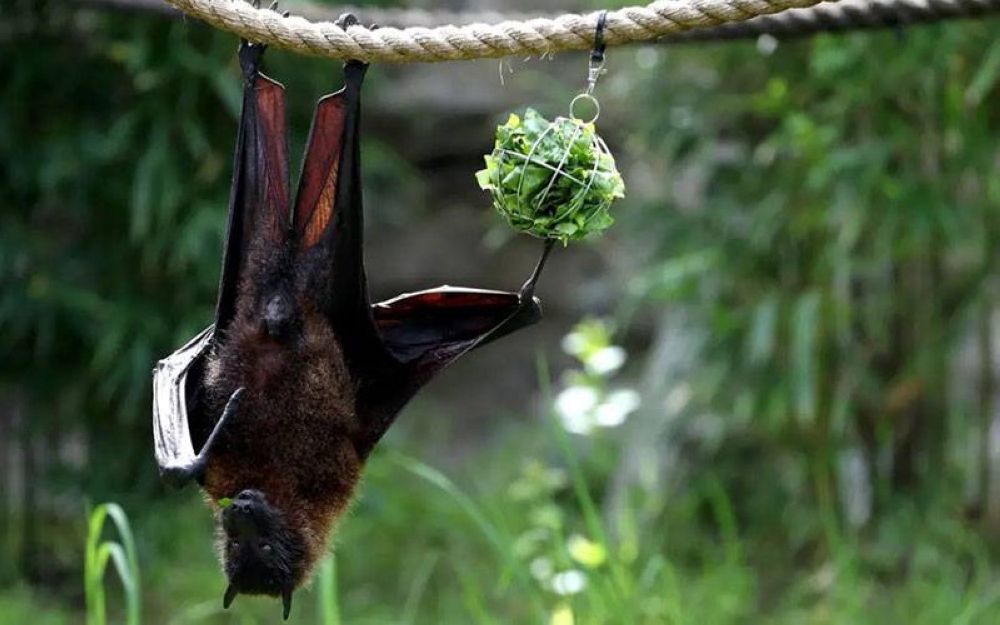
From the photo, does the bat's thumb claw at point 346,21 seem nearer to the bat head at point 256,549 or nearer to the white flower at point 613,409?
the bat head at point 256,549

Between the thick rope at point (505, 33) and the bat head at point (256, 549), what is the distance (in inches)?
32.3

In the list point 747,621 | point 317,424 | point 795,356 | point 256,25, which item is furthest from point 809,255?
point 256,25

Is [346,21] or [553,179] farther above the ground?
[346,21]

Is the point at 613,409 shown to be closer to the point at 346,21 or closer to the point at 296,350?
the point at 296,350

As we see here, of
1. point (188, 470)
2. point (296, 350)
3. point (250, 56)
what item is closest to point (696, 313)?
point (296, 350)

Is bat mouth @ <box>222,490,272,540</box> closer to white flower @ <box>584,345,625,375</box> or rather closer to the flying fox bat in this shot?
the flying fox bat

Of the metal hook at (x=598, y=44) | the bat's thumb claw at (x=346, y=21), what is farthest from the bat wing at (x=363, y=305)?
the metal hook at (x=598, y=44)

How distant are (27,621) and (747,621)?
2491 millimetres

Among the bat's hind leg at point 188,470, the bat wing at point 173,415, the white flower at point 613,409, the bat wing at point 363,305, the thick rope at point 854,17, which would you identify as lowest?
the white flower at point 613,409

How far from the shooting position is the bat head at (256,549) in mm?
2238

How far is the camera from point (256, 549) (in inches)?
88.9

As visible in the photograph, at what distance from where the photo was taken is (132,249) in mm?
5082

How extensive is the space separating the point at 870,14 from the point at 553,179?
42.4 inches

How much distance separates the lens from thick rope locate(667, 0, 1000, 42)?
2.51m
